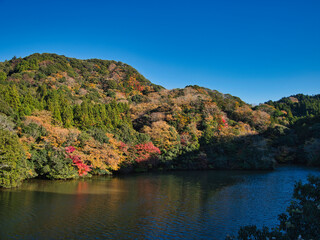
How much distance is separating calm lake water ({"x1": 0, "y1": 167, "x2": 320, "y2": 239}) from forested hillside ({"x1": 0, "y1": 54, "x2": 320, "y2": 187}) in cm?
303

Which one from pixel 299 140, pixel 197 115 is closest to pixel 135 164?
pixel 197 115

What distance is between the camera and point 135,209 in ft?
52.9

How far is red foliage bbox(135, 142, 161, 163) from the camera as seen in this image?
33.2 meters

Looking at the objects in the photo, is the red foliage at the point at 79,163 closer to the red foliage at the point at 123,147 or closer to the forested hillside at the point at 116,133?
the forested hillside at the point at 116,133

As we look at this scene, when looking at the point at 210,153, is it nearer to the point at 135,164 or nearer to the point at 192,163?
the point at 192,163

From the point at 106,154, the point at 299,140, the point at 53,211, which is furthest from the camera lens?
the point at 299,140

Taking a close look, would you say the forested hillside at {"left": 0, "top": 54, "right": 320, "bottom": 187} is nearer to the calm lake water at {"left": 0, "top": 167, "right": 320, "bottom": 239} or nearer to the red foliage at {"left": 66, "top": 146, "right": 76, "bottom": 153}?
the red foliage at {"left": 66, "top": 146, "right": 76, "bottom": 153}

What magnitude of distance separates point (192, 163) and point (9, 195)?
81.2 feet

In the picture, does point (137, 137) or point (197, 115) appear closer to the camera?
point (137, 137)

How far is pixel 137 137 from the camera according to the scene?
35.5 m

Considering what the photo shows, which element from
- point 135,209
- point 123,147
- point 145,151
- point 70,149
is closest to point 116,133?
point 123,147

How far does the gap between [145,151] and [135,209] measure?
17958 millimetres

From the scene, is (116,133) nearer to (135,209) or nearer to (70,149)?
(70,149)

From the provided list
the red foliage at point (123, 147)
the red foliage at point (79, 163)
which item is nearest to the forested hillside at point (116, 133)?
the red foliage at point (123, 147)
